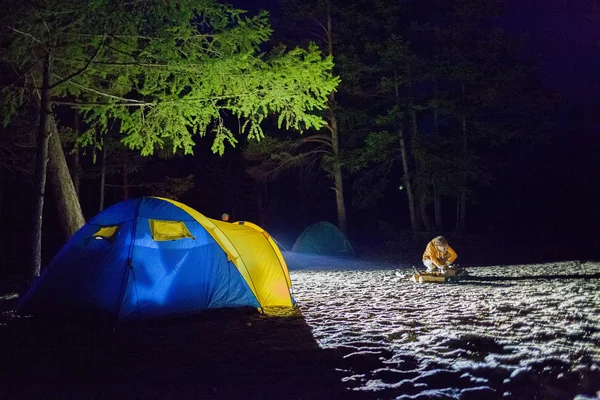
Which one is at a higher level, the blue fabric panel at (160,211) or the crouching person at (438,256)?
the blue fabric panel at (160,211)

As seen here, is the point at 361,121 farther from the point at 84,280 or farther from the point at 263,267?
the point at 84,280

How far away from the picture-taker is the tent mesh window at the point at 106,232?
790cm

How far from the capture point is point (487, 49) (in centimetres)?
2652

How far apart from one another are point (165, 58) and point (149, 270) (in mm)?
3879

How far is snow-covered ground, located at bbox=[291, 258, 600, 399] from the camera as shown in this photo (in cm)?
441

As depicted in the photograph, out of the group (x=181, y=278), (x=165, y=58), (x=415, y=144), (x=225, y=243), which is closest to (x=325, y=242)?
(x=415, y=144)

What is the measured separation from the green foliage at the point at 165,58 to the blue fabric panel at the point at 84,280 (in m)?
→ 2.88

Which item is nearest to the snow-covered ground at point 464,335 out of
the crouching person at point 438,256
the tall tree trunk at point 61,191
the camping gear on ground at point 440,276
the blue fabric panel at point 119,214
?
the camping gear on ground at point 440,276

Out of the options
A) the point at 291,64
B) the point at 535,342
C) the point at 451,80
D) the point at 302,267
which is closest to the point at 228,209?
the point at 451,80

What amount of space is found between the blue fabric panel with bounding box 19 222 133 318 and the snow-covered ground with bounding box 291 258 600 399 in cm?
298

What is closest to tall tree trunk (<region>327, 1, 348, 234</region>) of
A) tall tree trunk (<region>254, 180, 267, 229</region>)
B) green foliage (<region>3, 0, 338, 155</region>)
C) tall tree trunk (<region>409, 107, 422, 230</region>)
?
tall tree trunk (<region>409, 107, 422, 230</region>)

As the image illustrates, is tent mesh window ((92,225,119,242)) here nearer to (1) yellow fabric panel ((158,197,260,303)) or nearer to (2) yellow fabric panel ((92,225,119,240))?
(2) yellow fabric panel ((92,225,119,240))

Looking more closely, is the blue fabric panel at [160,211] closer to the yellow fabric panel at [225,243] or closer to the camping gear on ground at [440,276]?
the yellow fabric panel at [225,243]

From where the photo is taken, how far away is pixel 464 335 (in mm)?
6125
